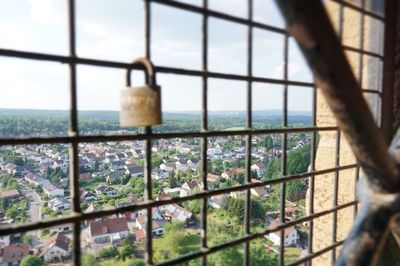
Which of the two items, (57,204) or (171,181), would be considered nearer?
(57,204)

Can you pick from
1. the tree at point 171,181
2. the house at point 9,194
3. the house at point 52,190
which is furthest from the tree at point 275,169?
the house at point 9,194

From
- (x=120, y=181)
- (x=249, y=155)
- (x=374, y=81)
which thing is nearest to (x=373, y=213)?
(x=249, y=155)

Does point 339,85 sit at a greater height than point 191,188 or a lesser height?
greater

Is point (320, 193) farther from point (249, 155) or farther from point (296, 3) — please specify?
point (296, 3)

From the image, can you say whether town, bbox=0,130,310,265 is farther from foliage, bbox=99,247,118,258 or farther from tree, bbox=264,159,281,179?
tree, bbox=264,159,281,179

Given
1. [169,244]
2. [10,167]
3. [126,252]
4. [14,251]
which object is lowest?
[169,244]

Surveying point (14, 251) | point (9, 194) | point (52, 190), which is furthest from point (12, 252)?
point (52, 190)

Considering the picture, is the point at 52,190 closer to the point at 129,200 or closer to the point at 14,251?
the point at 129,200

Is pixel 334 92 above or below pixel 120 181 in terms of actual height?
above
